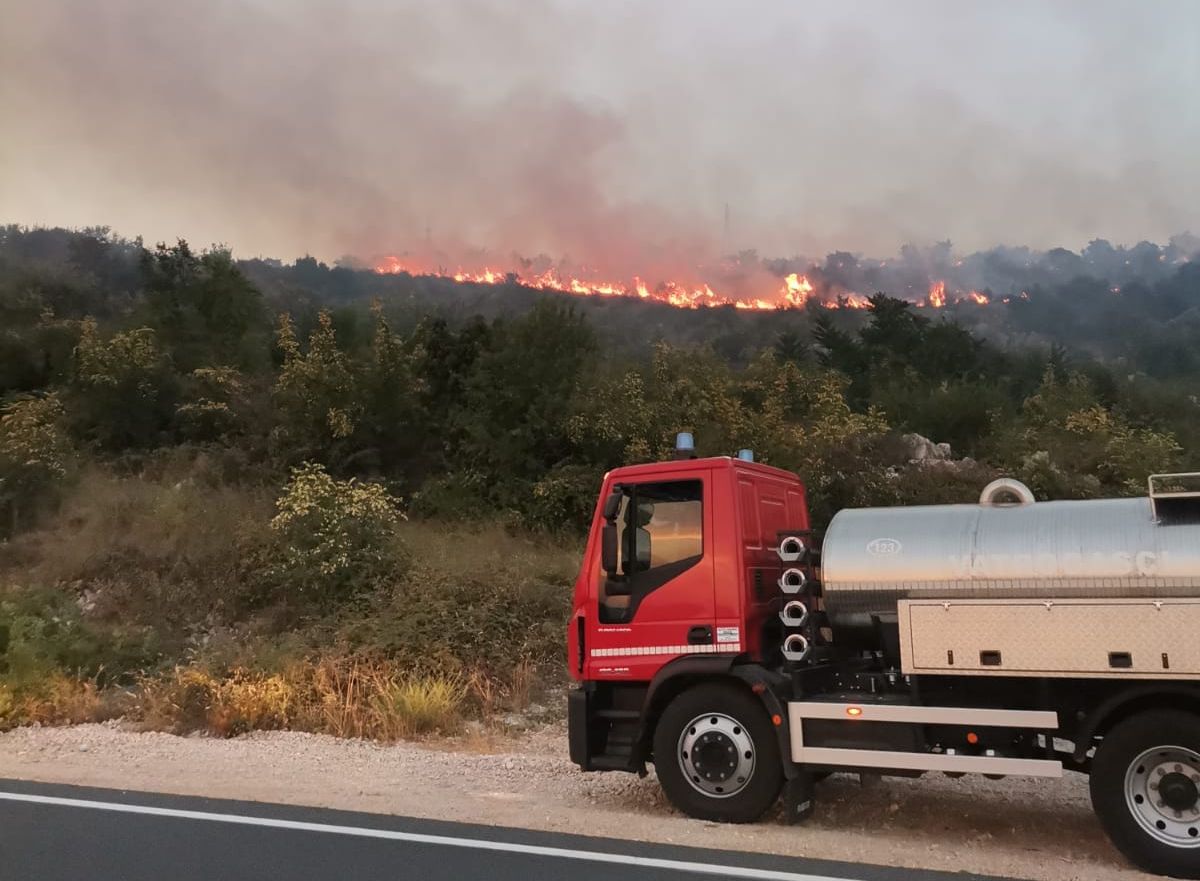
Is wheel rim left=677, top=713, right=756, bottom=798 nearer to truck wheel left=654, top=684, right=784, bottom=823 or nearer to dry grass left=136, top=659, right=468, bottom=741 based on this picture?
truck wheel left=654, top=684, right=784, bottom=823

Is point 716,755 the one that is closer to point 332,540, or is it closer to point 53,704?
point 53,704

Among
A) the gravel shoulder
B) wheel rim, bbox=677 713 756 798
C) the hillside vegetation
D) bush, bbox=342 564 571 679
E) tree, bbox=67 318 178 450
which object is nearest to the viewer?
the gravel shoulder

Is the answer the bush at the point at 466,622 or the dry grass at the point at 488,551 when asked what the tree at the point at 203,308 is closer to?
the dry grass at the point at 488,551

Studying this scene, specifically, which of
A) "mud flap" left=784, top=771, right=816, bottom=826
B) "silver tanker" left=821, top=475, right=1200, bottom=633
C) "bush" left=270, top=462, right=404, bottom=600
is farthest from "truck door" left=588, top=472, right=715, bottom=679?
"bush" left=270, top=462, right=404, bottom=600

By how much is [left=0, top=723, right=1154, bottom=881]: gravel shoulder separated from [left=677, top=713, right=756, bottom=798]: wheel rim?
0.31m

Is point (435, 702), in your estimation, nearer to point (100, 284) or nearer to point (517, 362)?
point (517, 362)

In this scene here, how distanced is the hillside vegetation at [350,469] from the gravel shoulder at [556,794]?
1.09m

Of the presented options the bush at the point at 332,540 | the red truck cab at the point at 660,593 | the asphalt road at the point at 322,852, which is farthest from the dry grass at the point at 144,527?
the red truck cab at the point at 660,593

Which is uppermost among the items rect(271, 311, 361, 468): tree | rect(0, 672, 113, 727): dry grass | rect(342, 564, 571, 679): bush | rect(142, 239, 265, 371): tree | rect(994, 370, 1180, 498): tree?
rect(142, 239, 265, 371): tree

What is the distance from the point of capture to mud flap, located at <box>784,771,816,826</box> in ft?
22.6

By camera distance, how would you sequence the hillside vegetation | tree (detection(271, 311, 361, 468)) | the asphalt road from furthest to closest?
tree (detection(271, 311, 361, 468))
the hillside vegetation
the asphalt road

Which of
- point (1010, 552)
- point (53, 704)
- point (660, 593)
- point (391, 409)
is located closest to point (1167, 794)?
point (1010, 552)

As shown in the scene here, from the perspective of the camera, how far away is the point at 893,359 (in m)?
49.9

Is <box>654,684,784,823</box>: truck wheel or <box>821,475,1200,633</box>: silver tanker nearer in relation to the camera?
<box>821,475,1200,633</box>: silver tanker
